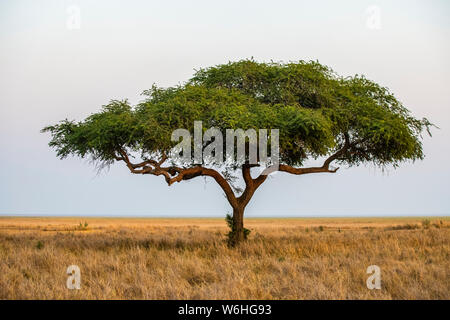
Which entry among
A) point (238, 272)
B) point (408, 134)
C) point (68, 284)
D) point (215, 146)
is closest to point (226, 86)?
point (215, 146)

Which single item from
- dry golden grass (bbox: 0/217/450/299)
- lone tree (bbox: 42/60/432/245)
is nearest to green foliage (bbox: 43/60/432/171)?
lone tree (bbox: 42/60/432/245)

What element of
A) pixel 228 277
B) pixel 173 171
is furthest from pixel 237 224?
pixel 228 277

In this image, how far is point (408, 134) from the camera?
779 inches

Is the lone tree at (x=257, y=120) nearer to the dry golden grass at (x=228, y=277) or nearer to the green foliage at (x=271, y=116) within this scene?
the green foliage at (x=271, y=116)

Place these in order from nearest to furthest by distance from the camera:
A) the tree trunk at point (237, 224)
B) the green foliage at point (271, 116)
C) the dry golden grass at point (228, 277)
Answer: the dry golden grass at point (228, 277), the green foliage at point (271, 116), the tree trunk at point (237, 224)

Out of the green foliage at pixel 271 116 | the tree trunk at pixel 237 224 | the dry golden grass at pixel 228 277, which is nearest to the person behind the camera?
the dry golden grass at pixel 228 277

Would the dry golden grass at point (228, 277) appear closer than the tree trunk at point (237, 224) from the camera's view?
Yes

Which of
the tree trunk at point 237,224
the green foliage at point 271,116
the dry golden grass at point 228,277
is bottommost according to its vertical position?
the dry golden grass at point 228,277

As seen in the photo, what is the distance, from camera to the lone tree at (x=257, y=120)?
1688 cm

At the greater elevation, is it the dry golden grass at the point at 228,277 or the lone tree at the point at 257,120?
the lone tree at the point at 257,120

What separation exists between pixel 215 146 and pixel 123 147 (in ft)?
13.4

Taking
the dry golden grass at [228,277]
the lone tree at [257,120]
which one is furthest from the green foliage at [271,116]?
the dry golden grass at [228,277]

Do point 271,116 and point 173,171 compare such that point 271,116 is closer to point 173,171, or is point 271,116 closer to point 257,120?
point 257,120

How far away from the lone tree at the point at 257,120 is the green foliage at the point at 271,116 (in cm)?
4
